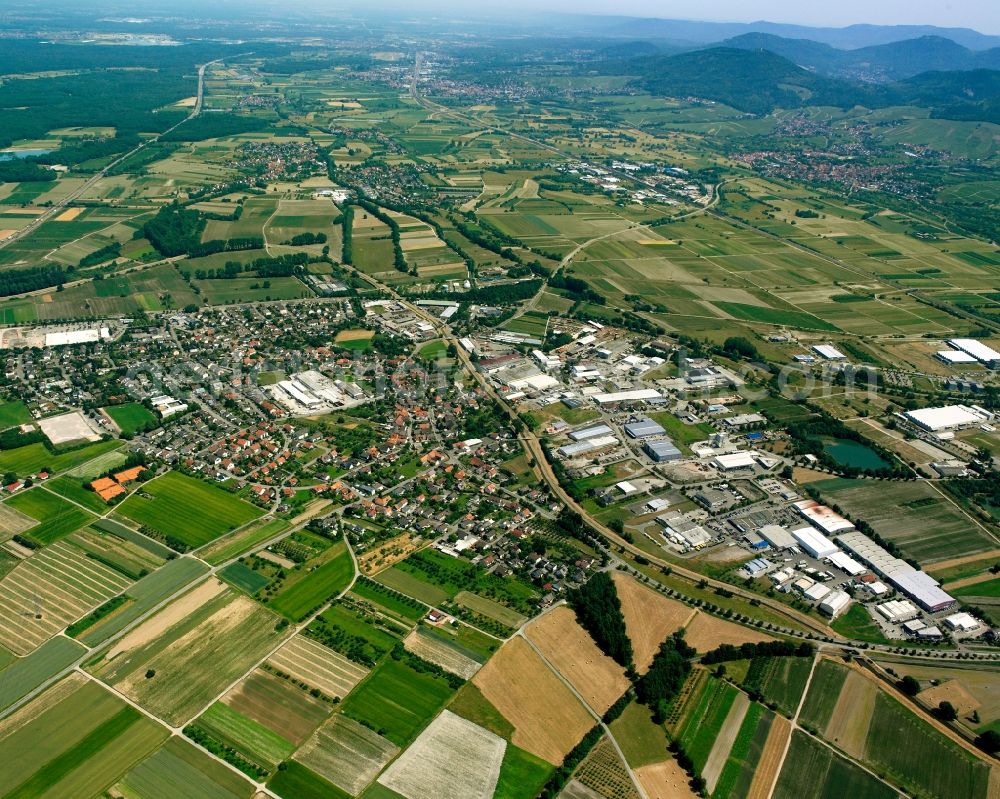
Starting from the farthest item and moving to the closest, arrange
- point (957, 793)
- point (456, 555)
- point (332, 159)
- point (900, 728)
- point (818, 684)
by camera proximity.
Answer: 1. point (332, 159)
2. point (456, 555)
3. point (818, 684)
4. point (900, 728)
5. point (957, 793)

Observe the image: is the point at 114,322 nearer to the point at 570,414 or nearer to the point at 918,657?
the point at 570,414

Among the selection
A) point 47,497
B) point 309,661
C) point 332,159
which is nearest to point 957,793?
point 309,661

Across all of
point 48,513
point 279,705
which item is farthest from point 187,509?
point 279,705

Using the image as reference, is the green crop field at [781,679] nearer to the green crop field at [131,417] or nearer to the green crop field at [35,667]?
the green crop field at [35,667]

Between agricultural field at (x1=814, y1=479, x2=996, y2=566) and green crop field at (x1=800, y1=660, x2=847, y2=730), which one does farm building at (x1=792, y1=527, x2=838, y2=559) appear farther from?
green crop field at (x1=800, y1=660, x2=847, y2=730)

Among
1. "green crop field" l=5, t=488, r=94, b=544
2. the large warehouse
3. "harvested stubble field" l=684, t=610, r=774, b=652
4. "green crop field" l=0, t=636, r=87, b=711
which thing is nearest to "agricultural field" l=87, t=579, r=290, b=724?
"green crop field" l=0, t=636, r=87, b=711

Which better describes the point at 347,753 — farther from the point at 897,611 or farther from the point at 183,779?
the point at 897,611

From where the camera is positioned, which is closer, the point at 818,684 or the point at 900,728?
the point at 900,728
